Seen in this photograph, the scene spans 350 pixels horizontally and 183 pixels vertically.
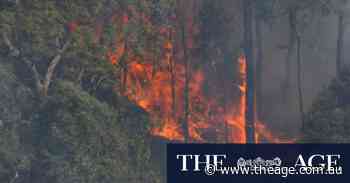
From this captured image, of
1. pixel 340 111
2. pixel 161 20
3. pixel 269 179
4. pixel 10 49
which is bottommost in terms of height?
pixel 269 179

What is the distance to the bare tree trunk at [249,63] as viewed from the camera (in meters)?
40.3

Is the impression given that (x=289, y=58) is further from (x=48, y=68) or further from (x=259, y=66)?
(x=48, y=68)

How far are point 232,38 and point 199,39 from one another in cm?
230

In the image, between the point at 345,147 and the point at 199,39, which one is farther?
the point at 199,39

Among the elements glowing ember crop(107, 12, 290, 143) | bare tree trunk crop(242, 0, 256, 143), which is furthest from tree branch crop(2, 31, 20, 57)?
bare tree trunk crop(242, 0, 256, 143)

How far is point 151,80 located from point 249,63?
5.87 meters

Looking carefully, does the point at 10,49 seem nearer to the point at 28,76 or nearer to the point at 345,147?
the point at 28,76

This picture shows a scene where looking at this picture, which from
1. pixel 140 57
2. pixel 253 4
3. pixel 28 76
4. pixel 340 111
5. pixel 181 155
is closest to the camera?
pixel 181 155

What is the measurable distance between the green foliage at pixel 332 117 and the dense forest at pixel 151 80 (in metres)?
0.05

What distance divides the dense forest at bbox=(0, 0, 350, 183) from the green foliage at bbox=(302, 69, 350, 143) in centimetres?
5

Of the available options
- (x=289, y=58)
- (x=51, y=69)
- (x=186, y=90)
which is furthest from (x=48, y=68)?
(x=289, y=58)

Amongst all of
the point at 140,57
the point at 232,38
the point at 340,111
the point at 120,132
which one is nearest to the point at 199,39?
the point at 232,38

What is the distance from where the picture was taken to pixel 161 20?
38.3 m

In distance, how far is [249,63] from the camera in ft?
134
